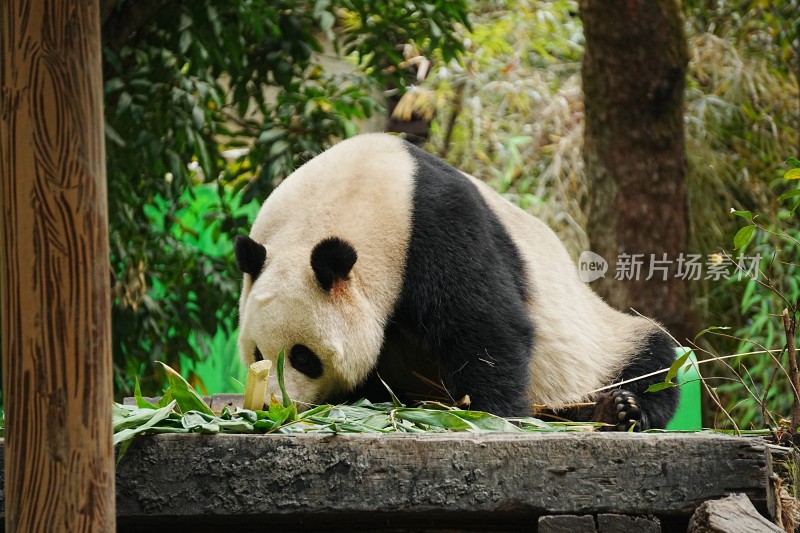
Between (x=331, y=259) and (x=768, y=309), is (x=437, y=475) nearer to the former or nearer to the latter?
(x=331, y=259)

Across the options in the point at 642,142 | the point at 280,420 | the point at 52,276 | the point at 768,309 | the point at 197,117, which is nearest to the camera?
the point at 52,276

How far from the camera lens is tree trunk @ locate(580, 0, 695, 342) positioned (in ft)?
19.6

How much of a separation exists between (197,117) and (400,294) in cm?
193

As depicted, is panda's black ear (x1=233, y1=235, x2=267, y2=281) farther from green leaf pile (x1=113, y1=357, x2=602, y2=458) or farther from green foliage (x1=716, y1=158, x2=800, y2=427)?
green foliage (x1=716, y1=158, x2=800, y2=427)

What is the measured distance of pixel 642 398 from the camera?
3.89 meters

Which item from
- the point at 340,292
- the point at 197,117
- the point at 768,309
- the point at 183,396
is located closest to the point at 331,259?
the point at 340,292

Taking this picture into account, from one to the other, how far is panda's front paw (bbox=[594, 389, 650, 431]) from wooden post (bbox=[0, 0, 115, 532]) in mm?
2186

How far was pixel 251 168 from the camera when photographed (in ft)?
19.0

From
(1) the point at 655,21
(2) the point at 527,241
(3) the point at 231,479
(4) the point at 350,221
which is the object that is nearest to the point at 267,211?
(4) the point at 350,221

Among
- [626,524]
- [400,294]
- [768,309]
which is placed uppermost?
[400,294]

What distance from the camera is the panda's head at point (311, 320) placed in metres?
3.31

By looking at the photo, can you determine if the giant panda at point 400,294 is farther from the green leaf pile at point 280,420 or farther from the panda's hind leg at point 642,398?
the green leaf pile at point 280,420

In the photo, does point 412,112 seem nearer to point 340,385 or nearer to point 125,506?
point 340,385

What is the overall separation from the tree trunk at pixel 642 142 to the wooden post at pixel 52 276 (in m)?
4.58
